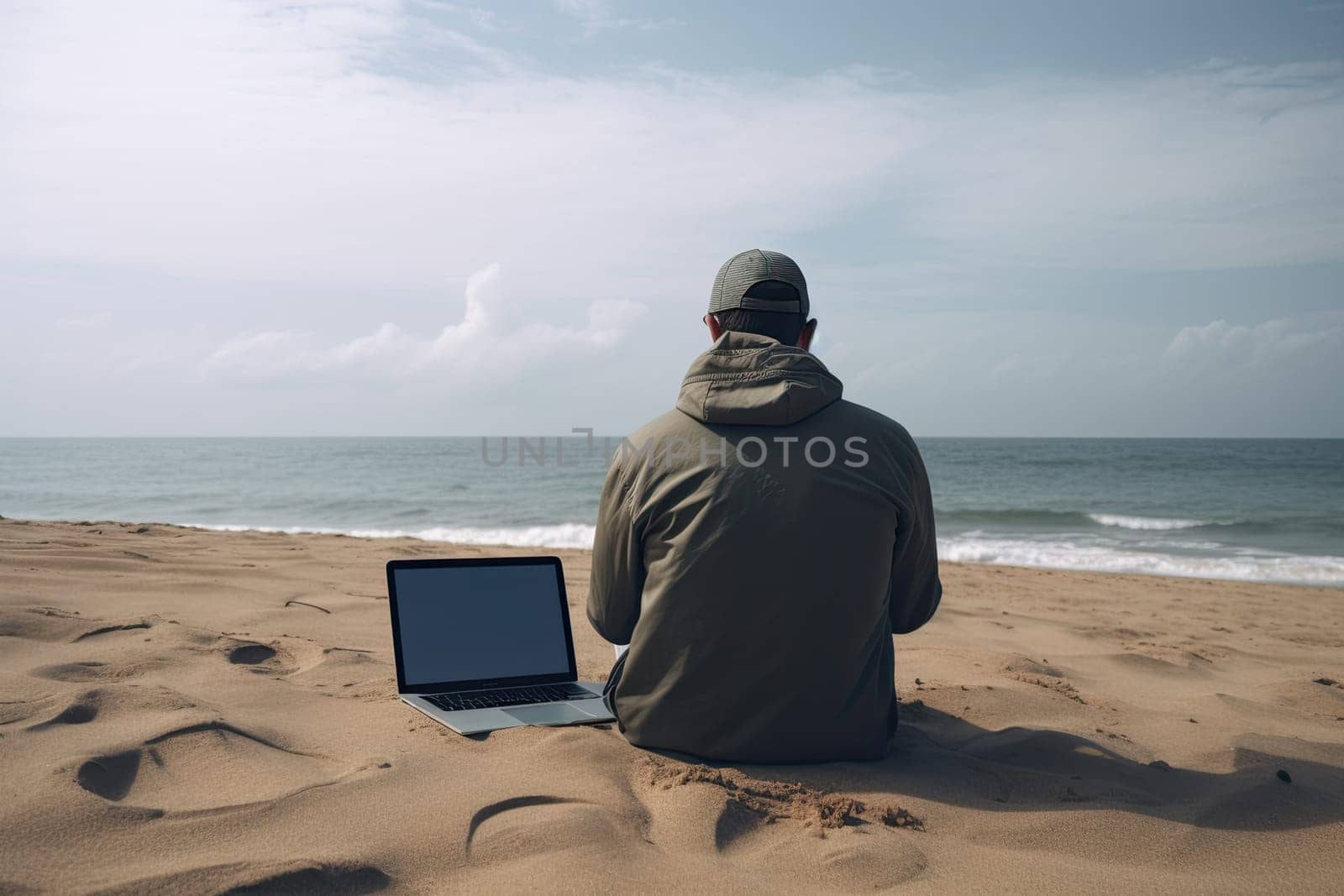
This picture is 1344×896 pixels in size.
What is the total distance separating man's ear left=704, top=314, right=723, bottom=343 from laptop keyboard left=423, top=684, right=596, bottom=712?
142cm

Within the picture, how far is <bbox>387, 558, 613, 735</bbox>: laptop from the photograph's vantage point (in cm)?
315

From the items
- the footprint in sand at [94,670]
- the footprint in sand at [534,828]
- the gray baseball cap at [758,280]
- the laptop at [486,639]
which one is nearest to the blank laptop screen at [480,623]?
the laptop at [486,639]

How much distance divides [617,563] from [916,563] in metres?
0.89

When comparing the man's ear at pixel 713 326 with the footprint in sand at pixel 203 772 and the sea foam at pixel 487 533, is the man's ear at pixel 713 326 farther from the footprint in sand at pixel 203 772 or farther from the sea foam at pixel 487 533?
the sea foam at pixel 487 533

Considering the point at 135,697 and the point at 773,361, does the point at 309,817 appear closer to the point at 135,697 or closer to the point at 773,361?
the point at 135,697

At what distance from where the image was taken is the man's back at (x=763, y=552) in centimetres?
242

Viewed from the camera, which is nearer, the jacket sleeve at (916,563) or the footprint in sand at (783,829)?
the footprint in sand at (783,829)

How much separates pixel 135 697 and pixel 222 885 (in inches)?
52.3

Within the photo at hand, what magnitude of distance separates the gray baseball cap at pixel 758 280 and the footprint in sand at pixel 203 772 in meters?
1.69

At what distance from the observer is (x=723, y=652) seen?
8.04 feet

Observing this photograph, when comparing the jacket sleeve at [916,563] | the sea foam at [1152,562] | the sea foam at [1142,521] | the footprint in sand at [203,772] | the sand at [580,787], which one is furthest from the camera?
the sea foam at [1142,521]

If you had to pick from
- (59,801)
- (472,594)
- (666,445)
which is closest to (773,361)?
(666,445)

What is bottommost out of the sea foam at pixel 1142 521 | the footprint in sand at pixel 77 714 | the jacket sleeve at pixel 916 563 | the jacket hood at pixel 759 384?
the sea foam at pixel 1142 521

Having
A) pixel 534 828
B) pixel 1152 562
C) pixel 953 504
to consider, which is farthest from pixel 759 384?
pixel 953 504
